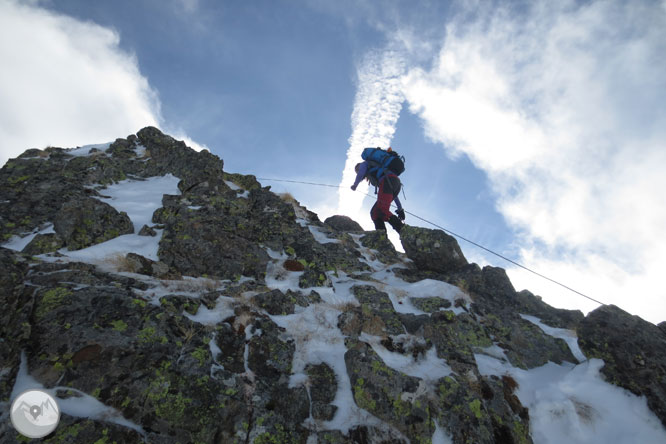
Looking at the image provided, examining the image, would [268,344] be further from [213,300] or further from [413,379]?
[413,379]

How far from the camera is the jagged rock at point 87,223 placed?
783 centimetres

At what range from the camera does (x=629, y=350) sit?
7.07m

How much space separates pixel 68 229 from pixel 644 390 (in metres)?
13.9

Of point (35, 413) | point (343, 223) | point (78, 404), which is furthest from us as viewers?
point (343, 223)

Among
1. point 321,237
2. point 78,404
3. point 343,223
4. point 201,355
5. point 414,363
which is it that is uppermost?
point 343,223

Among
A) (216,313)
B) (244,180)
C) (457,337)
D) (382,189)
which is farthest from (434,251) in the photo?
(244,180)

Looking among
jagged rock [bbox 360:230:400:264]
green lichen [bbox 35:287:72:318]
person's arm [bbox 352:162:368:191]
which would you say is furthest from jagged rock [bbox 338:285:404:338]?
person's arm [bbox 352:162:368:191]

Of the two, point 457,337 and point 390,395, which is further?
point 457,337

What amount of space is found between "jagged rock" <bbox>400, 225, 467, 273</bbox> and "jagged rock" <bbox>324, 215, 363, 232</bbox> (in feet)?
18.9

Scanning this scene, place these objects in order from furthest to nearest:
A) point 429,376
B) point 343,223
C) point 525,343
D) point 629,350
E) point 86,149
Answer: point 343,223 < point 86,149 < point 525,343 < point 629,350 < point 429,376

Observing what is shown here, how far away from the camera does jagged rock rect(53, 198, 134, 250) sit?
783cm

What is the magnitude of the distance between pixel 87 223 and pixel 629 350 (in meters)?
14.0

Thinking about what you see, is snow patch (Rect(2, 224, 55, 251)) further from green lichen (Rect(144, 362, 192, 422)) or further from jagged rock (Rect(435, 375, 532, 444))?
→ jagged rock (Rect(435, 375, 532, 444))

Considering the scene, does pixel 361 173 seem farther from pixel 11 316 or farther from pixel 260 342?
pixel 11 316
